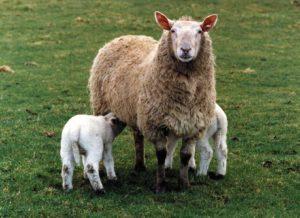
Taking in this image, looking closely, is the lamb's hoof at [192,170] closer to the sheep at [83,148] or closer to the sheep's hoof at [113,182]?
the sheep's hoof at [113,182]

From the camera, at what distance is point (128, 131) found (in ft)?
42.4

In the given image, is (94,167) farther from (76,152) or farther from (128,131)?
(128,131)

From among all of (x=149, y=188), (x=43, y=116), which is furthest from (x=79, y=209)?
(x=43, y=116)

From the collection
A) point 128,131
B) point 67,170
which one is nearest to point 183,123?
point 67,170

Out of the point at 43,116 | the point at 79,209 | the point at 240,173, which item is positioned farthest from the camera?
the point at 43,116

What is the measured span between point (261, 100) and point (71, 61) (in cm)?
747

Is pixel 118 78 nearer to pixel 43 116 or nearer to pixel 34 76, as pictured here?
pixel 43 116

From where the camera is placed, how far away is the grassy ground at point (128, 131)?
8523mm

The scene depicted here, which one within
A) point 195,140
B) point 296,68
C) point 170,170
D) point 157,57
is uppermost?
point 157,57

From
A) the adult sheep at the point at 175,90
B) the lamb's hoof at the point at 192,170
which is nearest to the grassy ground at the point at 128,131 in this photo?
the lamb's hoof at the point at 192,170

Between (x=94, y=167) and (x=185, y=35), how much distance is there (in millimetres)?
2298

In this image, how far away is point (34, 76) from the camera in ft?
59.4

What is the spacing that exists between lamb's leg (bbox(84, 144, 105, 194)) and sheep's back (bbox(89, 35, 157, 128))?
1068 mm

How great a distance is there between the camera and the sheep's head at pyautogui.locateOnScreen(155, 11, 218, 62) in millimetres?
8391
